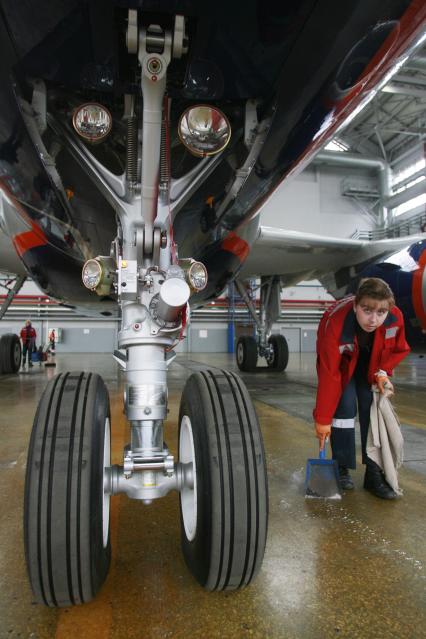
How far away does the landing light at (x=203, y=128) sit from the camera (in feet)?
4.56

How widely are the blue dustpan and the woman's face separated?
0.72m

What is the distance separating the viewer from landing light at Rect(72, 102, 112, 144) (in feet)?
4.62

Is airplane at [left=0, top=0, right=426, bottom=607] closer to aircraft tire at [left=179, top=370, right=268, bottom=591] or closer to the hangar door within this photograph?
aircraft tire at [left=179, top=370, right=268, bottom=591]

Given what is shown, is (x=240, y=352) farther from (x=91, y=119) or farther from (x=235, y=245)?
(x=91, y=119)

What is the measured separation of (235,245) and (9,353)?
6296 mm

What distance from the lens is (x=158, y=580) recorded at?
54.3 inches

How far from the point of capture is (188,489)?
1.45 metres

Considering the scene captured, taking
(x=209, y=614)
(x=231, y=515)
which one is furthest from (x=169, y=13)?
(x=209, y=614)

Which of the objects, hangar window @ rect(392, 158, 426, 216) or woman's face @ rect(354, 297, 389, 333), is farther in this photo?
hangar window @ rect(392, 158, 426, 216)

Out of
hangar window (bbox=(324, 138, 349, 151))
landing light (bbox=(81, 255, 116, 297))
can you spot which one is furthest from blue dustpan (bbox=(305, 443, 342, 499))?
hangar window (bbox=(324, 138, 349, 151))

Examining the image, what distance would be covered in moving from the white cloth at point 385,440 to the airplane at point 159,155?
3.55ft

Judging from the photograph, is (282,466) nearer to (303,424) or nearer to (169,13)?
(303,424)

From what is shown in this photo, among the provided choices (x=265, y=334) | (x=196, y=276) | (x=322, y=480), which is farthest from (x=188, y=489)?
(x=265, y=334)

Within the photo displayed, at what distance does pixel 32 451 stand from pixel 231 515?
615 millimetres
